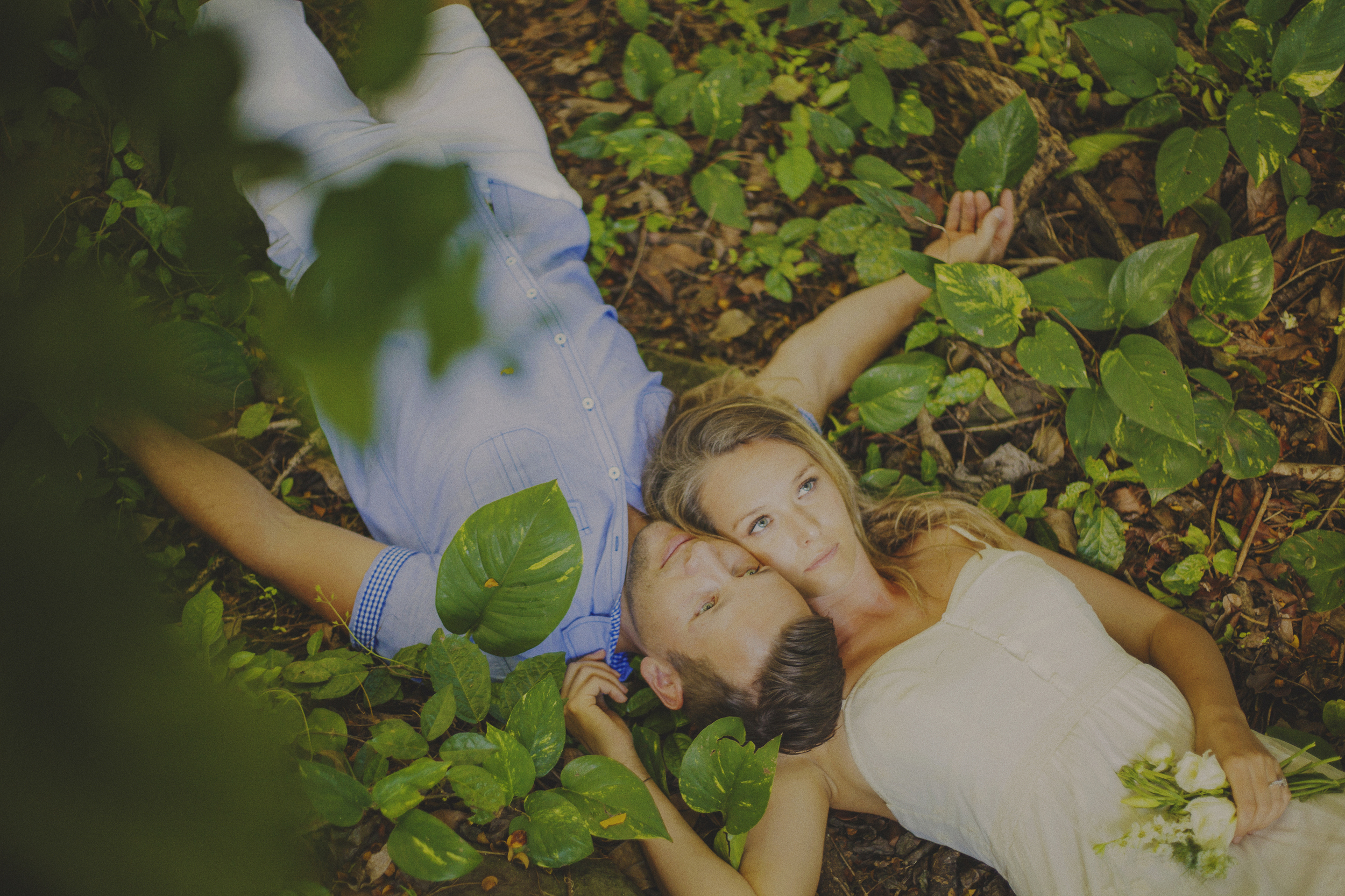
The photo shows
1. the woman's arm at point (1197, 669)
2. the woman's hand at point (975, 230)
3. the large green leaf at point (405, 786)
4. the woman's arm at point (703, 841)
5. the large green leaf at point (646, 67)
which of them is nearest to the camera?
the large green leaf at point (405, 786)

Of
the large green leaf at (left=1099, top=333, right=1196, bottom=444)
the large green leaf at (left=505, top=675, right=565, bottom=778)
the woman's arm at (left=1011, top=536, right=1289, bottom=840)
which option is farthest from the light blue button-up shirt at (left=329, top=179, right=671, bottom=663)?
the large green leaf at (left=1099, top=333, right=1196, bottom=444)

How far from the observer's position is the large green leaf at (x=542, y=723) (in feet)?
4.58

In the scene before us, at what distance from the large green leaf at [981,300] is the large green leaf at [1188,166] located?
0.45 m

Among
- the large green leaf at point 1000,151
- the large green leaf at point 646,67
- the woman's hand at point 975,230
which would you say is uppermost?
the large green leaf at point 646,67

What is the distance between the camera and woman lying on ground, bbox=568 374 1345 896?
1407 millimetres

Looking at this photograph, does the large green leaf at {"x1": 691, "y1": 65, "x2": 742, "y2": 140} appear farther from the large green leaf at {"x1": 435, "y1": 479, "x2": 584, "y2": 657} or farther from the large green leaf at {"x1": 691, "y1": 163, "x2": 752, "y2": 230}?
the large green leaf at {"x1": 435, "y1": 479, "x2": 584, "y2": 657}

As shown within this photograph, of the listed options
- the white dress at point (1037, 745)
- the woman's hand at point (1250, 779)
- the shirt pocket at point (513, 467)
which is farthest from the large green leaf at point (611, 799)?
the woman's hand at point (1250, 779)

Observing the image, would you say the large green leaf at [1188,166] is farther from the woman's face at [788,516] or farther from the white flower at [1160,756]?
the white flower at [1160,756]

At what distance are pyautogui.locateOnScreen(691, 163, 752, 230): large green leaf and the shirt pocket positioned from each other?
43.9 inches

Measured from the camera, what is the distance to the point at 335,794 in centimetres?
121

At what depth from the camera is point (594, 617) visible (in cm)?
188

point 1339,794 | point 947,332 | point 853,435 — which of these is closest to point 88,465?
point 853,435

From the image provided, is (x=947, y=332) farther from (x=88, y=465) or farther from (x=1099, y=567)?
(x=88, y=465)

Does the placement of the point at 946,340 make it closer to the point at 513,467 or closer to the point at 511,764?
the point at 513,467
